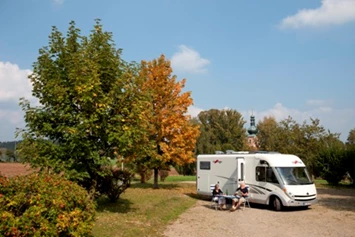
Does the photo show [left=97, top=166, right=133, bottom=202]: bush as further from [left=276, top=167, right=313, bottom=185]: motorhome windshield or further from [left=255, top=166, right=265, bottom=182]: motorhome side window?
[left=276, top=167, right=313, bottom=185]: motorhome windshield

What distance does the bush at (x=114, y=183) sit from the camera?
15.1m

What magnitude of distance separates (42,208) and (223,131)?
184 ft

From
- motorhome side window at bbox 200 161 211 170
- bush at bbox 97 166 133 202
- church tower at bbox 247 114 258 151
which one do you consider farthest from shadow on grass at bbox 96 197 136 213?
church tower at bbox 247 114 258 151

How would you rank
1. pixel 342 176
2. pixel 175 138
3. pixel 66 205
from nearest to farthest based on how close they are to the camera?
pixel 66 205, pixel 175 138, pixel 342 176

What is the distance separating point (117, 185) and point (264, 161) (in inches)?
268

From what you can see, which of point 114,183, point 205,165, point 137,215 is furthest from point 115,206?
point 205,165

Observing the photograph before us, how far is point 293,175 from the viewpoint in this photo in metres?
15.7

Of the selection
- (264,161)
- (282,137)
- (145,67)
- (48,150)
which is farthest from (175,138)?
(282,137)

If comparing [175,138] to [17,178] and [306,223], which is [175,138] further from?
[17,178]

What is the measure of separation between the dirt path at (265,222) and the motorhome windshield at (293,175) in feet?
4.05

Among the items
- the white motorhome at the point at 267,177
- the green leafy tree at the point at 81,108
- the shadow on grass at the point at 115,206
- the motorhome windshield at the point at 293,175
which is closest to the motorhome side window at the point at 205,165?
the white motorhome at the point at 267,177

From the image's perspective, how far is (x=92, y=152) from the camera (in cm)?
1197

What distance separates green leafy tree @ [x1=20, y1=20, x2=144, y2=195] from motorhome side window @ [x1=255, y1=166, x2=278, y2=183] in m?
6.67

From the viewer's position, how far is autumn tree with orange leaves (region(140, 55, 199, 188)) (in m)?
22.6
